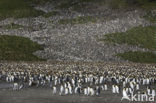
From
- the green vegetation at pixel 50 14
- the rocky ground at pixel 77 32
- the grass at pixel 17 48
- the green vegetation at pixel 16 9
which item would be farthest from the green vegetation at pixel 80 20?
the grass at pixel 17 48

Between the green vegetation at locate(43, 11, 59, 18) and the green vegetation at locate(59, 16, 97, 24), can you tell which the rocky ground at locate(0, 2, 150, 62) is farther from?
the green vegetation at locate(59, 16, 97, 24)

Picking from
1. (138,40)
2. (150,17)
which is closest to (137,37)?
(138,40)

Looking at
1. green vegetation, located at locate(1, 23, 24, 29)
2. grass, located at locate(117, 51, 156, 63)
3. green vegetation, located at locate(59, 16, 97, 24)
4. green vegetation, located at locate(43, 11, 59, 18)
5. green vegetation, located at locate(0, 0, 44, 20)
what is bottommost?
grass, located at locate(117, 51, 156, 63)

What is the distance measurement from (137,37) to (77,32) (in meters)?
18.4

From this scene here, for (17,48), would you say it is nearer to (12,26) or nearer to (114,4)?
(12,26)

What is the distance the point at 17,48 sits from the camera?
73.5 m

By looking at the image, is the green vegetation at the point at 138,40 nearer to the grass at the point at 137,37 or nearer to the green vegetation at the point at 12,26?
the grass at the point at 137,37

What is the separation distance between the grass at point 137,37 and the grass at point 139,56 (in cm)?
507

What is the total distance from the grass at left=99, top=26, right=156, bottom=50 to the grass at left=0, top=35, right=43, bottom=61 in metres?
21.4

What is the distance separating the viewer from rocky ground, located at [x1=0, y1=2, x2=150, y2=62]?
7331 cm

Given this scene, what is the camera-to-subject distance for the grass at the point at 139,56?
7269cm

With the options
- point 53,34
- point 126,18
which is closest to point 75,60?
point 53,34

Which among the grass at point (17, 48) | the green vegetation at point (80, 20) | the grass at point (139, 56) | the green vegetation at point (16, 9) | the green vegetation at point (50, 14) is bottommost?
the grass at point (139, 56)

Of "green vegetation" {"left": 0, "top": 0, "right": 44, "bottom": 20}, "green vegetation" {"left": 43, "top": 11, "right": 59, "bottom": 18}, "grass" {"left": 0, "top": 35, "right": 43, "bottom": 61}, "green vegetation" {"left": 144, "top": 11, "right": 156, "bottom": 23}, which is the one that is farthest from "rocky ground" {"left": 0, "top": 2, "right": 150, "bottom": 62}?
"green vegetation" {"left": 0, "top": 0, "right": 44, "bottom": 20}
